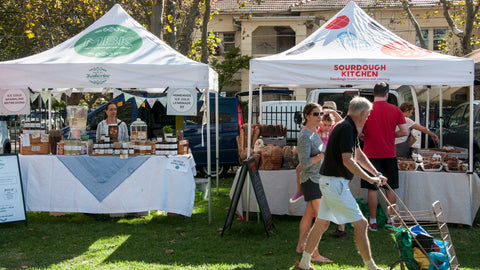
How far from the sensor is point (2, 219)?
6305mm

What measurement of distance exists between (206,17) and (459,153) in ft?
27.7

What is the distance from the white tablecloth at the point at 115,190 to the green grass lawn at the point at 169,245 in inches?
10.2

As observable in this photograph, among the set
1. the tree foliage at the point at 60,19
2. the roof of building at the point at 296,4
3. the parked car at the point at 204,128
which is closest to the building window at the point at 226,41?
the roof of building at the point at 296,4

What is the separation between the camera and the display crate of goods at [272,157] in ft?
22.2

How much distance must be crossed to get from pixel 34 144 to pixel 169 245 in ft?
9.12

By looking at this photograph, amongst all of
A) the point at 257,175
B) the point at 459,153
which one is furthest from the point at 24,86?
the point at 459,153

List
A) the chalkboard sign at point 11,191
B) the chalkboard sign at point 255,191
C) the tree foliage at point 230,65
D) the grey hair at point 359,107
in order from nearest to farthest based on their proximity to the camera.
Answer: the grey hair at point 359,107 < the chalkboard sign at point 255,191 < the chalkboard sign at point 11,191 < the tree foliage at point 230,65

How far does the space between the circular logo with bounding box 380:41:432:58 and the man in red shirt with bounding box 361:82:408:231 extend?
0.58m

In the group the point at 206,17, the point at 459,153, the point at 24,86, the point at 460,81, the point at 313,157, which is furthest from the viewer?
the point at 206,17

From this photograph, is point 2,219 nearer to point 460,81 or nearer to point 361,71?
point 361,71

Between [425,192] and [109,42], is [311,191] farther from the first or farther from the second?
[109,42]

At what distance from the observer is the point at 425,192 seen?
662cm

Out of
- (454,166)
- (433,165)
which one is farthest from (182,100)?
(454,166)

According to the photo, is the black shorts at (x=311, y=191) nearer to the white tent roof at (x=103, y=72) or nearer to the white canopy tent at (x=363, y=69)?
the white canopy tent at (x=363, y=69)
